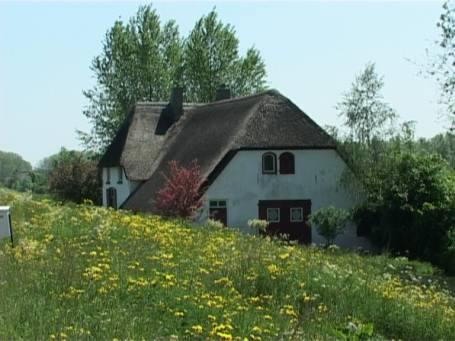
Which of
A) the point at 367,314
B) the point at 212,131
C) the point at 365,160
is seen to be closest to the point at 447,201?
the point at 365,160

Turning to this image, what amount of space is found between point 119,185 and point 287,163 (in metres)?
15.9

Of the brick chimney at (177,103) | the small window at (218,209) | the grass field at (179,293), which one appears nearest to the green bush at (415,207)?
the small window at (218,209)

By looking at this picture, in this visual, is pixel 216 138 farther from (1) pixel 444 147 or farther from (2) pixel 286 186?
(1) pixel 444 147

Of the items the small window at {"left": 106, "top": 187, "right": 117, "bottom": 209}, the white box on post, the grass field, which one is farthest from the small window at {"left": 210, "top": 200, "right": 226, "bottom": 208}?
the white box on post

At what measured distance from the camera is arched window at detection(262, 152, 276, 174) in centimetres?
4106

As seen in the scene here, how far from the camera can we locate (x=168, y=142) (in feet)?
170

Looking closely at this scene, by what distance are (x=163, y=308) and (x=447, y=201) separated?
2921cm

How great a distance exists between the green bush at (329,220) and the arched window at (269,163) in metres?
3.60

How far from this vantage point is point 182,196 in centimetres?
3541

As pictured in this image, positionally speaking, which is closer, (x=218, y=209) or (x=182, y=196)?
(x=182, y=196)

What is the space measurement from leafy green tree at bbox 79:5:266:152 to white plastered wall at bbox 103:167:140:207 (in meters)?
9.24

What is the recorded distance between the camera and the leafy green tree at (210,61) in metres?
67.3

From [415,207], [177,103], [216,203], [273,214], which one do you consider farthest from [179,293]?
[177,103]

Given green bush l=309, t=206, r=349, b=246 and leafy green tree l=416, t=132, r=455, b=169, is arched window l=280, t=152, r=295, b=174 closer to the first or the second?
green bush l=309, t=206, r=349, b=246
